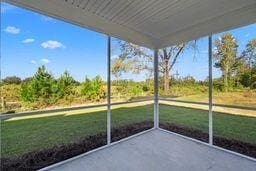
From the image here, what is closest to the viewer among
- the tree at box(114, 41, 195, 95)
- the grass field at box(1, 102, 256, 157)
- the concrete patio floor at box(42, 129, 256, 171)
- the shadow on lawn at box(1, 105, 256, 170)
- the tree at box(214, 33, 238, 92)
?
the concrete patio floor at box(42, 129, 256, 171)

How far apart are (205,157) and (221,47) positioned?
2337 millimetres

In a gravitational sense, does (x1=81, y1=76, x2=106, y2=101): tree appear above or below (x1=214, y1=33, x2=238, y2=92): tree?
below

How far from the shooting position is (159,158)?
256cm

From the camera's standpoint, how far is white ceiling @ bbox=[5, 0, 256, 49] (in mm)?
2184

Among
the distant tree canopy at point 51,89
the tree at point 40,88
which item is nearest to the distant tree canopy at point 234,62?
the distant tree canopy at point 51,89

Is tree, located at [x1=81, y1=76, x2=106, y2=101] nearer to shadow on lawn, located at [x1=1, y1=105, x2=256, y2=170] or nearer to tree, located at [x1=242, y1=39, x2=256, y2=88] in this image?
shadow on lawn, located at [x1=1, y1=105, x2=256, y2=170]

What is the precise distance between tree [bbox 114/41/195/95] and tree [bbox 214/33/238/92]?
104 centimetres

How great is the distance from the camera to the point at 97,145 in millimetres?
3066

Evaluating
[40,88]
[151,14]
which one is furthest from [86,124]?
[151,14]

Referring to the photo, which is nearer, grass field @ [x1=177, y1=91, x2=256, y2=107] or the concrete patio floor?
the concrete patio floor

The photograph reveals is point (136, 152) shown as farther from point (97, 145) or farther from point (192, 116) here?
point (192, 116)

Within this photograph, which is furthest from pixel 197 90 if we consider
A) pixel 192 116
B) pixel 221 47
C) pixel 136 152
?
pixel 136 152

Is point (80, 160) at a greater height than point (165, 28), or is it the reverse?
point (165, 28)

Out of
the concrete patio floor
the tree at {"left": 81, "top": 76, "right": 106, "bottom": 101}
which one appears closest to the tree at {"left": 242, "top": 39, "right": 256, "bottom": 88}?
the concrete patio floor
